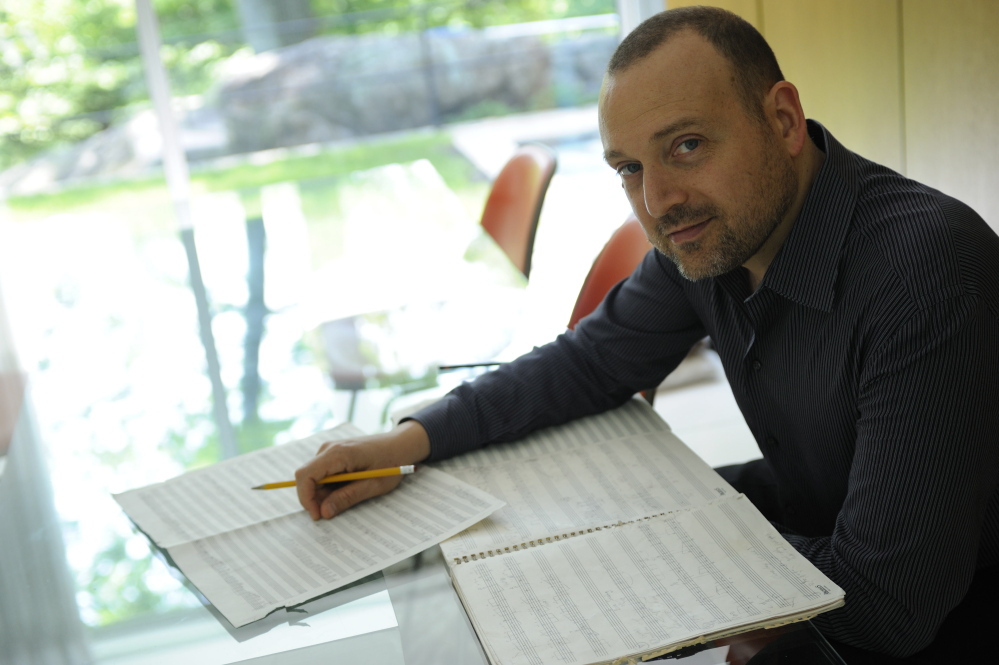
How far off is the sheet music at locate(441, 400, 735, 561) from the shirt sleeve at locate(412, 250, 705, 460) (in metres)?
0.06

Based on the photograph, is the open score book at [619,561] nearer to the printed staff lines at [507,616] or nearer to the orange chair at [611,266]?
the printed staff lines at [507,616]

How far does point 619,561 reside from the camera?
85 cm

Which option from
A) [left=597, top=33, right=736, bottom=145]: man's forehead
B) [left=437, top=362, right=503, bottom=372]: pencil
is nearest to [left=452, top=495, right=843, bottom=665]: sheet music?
[left=597, top=33, right=736, bottom=145]: man's forehead

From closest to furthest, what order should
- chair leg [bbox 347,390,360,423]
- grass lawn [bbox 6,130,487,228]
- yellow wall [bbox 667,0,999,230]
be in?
chair leg [bbox 347,390,360,423] < yellow wall [bbox 667,0,999,230] < grass lawn [bbox 6,130,487,228]

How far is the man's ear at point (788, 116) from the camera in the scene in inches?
42.7

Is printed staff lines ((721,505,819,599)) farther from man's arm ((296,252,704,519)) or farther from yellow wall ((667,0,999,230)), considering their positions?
yellow wall ((667,0,999,230))

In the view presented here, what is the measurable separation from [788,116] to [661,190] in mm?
190

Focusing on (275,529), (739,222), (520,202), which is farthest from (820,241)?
(520,202)

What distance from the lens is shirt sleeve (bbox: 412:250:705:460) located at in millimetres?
1164

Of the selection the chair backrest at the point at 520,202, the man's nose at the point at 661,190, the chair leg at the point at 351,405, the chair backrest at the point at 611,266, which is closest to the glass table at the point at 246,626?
the chair leg at the point at 351,405

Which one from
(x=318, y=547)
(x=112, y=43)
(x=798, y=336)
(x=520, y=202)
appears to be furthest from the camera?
(x=112, y=43)

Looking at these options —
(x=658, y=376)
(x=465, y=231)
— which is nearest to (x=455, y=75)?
(x=465, y=231)

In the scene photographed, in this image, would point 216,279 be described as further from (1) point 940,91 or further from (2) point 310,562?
(1) point 940,91

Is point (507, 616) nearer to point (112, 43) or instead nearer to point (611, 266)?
point (611, 266)
